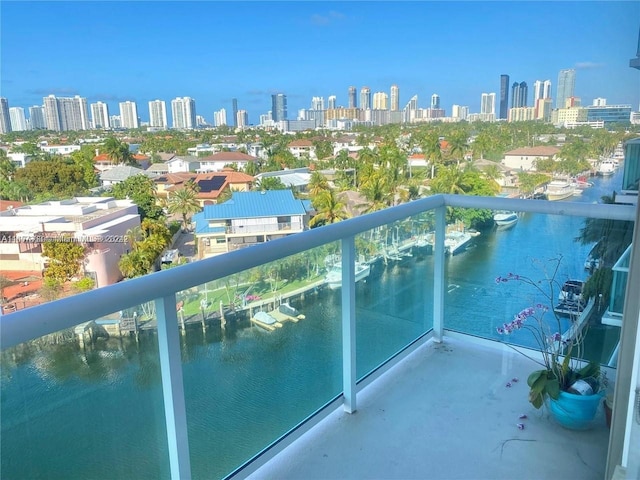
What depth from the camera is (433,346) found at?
2.58 metres

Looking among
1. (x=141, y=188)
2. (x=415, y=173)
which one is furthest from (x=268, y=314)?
(x=415, y=173)

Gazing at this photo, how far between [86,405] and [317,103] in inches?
287

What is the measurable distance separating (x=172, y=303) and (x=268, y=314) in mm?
438

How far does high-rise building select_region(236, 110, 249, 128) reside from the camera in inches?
232

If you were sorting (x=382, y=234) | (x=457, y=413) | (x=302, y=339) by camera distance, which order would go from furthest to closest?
(x=382, y=234), (x=457, y=413), (x=302, y=339)

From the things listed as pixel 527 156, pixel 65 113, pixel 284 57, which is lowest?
pixel 527 156

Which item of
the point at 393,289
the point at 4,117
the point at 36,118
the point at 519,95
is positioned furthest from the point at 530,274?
the point at 36,118

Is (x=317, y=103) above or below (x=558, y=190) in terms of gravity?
above

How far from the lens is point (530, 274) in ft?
7.68

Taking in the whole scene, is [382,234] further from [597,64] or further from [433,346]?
[597,64]

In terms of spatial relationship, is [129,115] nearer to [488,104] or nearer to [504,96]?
[488,104]

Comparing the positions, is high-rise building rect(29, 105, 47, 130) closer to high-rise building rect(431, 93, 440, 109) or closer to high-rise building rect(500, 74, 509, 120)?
high-rise building rect(500, 74, 509, 120)

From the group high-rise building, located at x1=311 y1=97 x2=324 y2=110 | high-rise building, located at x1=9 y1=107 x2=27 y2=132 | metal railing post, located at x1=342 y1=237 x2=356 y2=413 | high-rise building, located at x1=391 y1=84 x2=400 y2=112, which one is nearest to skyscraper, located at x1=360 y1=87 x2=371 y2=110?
high-rise building, located at x1=391 y1=84 x2=400 y2=112

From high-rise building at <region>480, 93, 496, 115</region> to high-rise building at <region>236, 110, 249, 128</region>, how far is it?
3.00m
